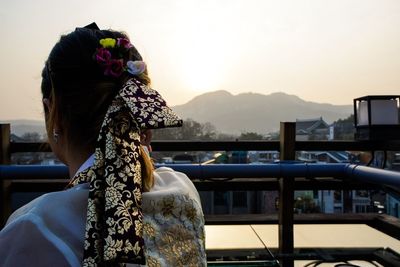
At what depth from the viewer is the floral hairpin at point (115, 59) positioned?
0.91m

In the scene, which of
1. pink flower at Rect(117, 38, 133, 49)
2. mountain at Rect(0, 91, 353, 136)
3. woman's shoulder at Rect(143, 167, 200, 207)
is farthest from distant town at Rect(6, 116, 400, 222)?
mountain at Rect(0, 91, 353, 136)

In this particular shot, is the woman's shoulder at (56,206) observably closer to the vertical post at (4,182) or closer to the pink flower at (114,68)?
the pink flower at (114,68)

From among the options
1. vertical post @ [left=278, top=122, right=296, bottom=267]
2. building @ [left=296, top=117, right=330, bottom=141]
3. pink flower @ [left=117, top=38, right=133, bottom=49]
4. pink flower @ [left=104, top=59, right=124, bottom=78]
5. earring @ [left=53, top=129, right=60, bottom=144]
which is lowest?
vertical post @ [left=278, top=122, right=296, bottom=267]

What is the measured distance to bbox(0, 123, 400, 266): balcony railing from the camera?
1.85 metres

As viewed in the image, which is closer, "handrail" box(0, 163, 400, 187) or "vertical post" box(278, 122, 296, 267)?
"handrail" box(0, 163, 400, 187)

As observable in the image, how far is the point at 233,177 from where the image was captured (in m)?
1.87

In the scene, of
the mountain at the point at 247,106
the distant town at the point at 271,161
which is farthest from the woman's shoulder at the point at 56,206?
the mountain at the point at 247,106

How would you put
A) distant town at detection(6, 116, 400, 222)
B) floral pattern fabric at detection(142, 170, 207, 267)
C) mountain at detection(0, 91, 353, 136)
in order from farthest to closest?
mountain at detection(0, 91, 353, 136) → distant town at detection(6, 116, 400, 222) → floral pattern fabric at detection(142, 170, 207, 267)

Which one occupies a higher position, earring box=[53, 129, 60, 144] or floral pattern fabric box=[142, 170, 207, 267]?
earring box=[53, 129, 60, 144]

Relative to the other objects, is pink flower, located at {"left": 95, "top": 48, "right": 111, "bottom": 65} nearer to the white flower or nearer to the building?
the white flower

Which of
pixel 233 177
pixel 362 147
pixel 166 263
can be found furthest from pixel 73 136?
pixel 362 147

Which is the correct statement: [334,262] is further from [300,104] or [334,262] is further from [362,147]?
[300,104]

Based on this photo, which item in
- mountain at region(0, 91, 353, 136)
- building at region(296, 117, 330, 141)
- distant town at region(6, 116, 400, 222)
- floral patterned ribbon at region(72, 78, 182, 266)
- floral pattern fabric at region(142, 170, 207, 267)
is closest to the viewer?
→ floral patterned ribbon at region(72, 78, 182, 266)

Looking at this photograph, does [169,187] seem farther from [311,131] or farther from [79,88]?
[311,131]
